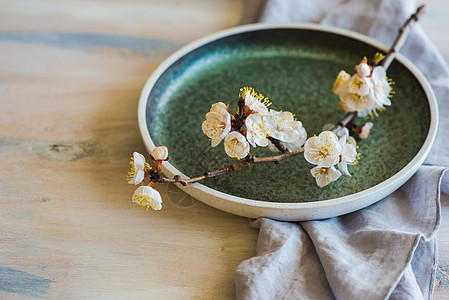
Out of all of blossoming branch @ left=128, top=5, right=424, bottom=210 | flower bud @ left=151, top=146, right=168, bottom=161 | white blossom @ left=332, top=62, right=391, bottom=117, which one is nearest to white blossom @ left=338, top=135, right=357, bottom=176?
blossoming branch @ left=128, top=5, right=424, bottom=210

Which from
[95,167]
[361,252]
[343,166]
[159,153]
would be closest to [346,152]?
[343,166]

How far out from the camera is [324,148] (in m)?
0.59

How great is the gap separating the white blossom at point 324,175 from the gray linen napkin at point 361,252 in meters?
0.05

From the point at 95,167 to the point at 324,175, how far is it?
0.34 m

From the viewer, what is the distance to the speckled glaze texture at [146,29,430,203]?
2.19ft

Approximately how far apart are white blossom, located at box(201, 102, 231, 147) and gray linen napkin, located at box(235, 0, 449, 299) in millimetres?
135

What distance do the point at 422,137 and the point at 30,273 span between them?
0.57 metres

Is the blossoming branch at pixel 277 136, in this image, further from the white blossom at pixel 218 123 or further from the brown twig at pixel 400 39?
the brown twig at pixel 400 39

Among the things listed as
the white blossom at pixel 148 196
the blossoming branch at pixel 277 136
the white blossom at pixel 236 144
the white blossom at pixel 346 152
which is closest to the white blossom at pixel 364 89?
the blossoming branch at pixel 277 136

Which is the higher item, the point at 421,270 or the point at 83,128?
the point at 421,270

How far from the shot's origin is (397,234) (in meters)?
0.57

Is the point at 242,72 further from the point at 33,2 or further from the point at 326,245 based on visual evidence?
the point at 33,2

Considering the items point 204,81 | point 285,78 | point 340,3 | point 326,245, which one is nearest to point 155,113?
point 204,81

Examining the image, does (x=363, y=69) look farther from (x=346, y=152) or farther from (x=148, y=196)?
(x=148, y=196)
